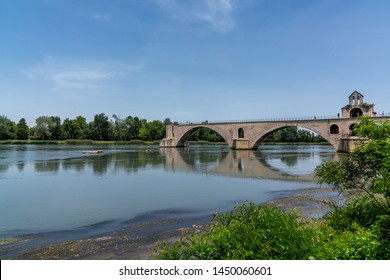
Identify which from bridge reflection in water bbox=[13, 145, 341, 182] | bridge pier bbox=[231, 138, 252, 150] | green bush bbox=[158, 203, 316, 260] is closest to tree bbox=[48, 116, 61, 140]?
bridge pier bbox=[231, 138, 252, 150]

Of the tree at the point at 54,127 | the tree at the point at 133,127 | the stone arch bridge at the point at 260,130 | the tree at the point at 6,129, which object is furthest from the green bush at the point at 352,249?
the tree at the point at 133,127

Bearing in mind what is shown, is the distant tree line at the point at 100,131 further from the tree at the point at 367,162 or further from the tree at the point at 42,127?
the tree at the point at 367,162

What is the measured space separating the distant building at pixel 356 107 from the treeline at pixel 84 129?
69.6 m

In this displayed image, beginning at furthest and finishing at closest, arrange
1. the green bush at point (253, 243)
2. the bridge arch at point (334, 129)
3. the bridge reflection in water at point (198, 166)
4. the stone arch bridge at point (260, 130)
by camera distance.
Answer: the bridge arch at point (334, 129)
the stone arch bridge at point (260, 130)
the bridge reflection in water at point (198, 166)
the green bush at point (253, 243)

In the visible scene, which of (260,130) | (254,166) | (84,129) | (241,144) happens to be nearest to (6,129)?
(84,129)

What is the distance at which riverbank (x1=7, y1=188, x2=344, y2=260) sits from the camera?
7.83 meters

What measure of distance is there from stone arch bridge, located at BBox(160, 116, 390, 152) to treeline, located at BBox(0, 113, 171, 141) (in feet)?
96.6

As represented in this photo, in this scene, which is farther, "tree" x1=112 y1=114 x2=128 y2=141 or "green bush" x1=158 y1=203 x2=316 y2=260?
"tree" x1=112 y1=114 x2=128 y2=141

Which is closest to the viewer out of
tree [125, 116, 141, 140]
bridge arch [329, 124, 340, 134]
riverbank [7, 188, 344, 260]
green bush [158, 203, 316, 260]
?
green bush [158, 203, 316, 260]

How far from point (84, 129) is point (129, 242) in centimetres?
10336

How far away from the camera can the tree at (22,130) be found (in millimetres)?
106438

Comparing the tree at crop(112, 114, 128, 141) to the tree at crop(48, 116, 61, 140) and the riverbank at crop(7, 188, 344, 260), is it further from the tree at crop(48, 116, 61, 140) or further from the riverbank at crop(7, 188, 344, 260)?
the riverbank at crop(7, 188, 344, 260)

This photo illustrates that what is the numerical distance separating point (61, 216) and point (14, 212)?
215cm
